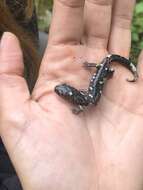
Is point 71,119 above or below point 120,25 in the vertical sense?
below

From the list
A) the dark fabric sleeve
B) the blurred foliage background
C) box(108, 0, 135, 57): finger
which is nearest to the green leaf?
the blurred foliage background

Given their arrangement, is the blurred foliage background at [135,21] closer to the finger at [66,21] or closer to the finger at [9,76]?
the finger at [66,21]

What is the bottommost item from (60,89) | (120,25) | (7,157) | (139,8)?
(7,157)

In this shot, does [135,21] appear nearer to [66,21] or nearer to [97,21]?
[97,21]

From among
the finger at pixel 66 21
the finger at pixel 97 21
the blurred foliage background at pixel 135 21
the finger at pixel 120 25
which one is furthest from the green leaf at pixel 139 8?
the finger at pixel 66 21

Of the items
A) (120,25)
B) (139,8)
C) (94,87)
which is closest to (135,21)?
(139,8)

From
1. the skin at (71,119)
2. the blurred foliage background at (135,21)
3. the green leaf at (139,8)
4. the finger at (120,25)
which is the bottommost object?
the blurred foliage background at (135,21)

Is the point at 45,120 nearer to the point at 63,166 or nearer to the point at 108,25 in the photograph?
the point at 63,166

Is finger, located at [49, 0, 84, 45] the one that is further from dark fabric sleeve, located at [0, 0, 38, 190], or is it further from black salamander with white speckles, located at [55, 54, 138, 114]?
dark fabric sleeve, located at [0, 0, 38, 190]
